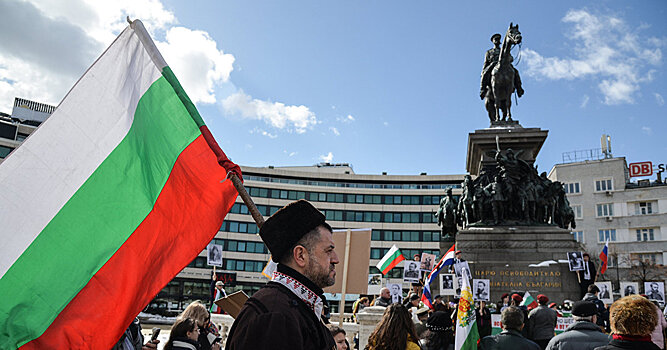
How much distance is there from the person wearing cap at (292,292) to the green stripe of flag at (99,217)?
1529 millimetres

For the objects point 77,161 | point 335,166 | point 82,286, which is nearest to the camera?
point 82,286

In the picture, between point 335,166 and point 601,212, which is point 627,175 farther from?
point 335,166

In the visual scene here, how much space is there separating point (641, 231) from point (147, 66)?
72.2 meters

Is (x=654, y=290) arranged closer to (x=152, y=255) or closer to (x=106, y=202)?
(x=152, y=255)

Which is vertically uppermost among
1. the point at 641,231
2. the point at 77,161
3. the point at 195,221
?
the point at 641,231

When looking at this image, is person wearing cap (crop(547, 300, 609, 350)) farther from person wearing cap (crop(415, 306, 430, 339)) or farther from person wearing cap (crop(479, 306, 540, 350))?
person wearing cap (crop(415, 306, 430, 339))

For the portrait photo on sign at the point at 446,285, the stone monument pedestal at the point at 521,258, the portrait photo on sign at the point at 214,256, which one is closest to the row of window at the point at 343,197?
the stone monument pedestal at the point at 521,258

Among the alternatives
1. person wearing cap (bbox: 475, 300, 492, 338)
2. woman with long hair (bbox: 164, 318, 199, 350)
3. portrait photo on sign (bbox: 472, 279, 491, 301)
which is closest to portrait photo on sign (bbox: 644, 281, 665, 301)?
portrait photo on sign (bbox: 472, 279, 491, 301)

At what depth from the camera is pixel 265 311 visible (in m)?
2.36

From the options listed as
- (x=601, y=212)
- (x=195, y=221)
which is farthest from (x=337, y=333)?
(x=601, y=212)

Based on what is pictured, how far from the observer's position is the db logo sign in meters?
67.3

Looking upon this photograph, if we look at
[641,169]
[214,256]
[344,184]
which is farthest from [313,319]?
[344,184]

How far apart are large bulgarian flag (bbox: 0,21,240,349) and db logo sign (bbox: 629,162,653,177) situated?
247 ft

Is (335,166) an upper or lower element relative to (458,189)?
upper
